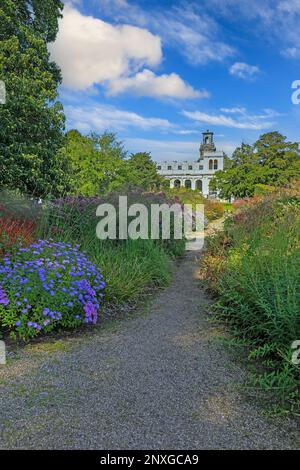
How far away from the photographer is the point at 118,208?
650cm

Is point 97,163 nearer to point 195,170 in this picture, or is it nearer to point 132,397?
point 132,397

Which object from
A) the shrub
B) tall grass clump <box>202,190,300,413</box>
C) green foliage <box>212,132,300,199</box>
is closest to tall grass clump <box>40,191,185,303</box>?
the shrub

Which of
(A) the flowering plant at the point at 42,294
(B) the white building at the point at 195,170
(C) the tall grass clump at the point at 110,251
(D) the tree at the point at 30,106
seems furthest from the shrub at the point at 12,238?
(B) the white building at the point at 195,170

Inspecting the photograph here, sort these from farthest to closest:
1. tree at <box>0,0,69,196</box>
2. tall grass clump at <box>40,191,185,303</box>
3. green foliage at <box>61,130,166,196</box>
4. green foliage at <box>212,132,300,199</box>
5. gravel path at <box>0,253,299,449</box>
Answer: green foliage at <box>212,132,300,199</box> → green foliage at <box>61,130,166,196</box> → tree at <box>0,0,69,196</box> → tall grass clump at <box>40,191,185,303</box> → gravel path at <box>0,253,299,449</box>

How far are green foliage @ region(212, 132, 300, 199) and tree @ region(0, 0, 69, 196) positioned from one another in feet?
73.0

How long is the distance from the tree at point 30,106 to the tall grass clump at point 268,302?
8151 mm

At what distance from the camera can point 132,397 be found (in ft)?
6.98

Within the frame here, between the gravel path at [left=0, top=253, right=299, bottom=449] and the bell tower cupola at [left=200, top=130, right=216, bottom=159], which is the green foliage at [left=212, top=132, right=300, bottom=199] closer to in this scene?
the gravel path at [left=0, top=253, right=299, bottom=449]

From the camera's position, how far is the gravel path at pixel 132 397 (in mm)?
1743

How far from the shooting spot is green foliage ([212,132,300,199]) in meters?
31.8

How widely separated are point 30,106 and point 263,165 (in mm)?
26364

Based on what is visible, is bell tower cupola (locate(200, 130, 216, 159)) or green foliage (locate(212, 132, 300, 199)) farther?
bell tower cupola (locate(200, 130, 216, 159))

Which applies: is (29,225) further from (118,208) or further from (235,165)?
(235,165)
